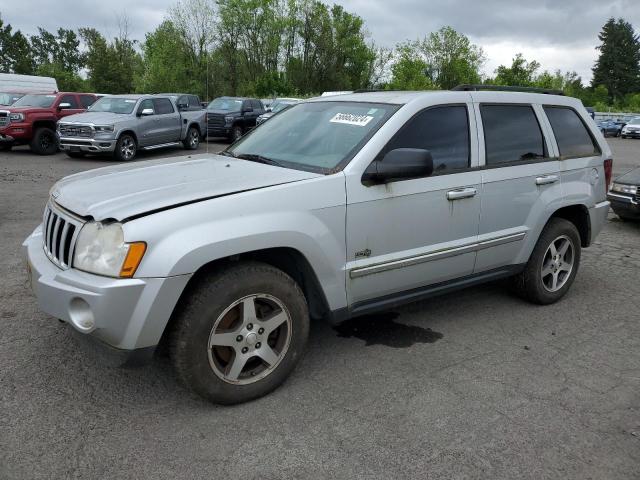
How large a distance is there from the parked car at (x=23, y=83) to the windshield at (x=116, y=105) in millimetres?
6774

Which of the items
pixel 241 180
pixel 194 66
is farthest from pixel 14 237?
pixel 194 66

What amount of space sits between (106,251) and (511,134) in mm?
3084

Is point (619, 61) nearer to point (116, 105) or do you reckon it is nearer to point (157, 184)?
point (116, 105)

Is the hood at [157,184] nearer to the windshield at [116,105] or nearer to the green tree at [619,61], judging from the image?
the windshield at [116,105]

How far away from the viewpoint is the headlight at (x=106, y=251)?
2.64 meters

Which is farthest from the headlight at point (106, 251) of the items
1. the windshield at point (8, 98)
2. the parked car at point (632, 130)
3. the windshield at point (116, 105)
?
the parked car at point (632, 130)

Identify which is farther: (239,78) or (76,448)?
(239,78)

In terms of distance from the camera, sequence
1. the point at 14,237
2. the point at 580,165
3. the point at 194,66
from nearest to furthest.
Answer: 1. the point at 580,165
2. the point at 14,237
3. the point at 194,66

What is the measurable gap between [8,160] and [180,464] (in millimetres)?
14703

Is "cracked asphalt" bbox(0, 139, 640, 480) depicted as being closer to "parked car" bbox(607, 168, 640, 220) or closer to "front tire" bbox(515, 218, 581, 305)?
"front tire" bbox(515, 218, 581, 305)

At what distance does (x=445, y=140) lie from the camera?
151 inches

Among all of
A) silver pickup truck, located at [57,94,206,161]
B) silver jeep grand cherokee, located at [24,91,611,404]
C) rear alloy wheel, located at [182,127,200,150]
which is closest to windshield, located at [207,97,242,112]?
rear alloy wheel, located at [182,127,200,150]

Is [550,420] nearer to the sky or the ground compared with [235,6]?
nearer to the ground

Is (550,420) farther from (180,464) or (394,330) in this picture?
(180,464)
